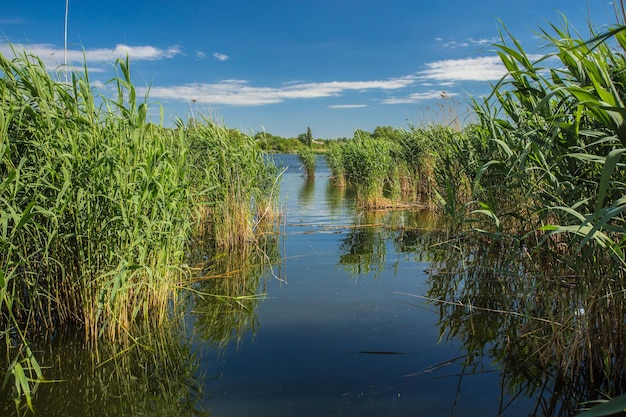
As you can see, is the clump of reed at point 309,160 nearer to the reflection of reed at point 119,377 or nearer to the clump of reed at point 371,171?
the clump of reed at point 371,171

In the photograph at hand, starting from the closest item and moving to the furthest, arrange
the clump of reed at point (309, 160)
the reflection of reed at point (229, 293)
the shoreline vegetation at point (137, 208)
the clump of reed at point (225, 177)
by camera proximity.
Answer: the shoreline vegetation at point (137, 208) → the reflection of reed at point (229, 293) → the clump of reed at point (225, 177) → the clump of reed at point (309, 160)

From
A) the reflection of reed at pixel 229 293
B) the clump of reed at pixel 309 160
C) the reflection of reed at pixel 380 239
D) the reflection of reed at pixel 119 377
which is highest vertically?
the clump of reed at pixel 309 160

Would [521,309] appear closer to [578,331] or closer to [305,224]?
[578,331]

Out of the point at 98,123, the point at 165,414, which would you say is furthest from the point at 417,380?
the point at 98,123

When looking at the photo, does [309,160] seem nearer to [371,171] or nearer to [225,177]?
[371,171]

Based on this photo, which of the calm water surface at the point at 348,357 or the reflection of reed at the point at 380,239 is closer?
the calm water surface at the point at 348,357

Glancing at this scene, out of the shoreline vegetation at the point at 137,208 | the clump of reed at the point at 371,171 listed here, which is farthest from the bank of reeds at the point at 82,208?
the clump of reed at the point at 371,171

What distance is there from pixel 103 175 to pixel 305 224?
6.87m

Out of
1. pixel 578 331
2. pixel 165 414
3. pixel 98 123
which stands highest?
pixel 98 123

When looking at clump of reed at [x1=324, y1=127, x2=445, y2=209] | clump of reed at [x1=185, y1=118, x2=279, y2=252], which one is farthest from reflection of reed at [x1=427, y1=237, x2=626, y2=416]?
clump of reed at [x1=324, y1=127, x2=445, y2=209]

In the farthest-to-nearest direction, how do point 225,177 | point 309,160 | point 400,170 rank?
point 309,160 → point 400,170 → point 225,177

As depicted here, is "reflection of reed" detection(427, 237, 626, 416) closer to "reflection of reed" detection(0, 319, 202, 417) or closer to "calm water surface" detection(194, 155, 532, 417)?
"calm water surface" detection(194, 155, 532, 417)

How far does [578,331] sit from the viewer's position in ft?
10.7

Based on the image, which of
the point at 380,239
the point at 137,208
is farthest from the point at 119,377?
the point at 380,239
